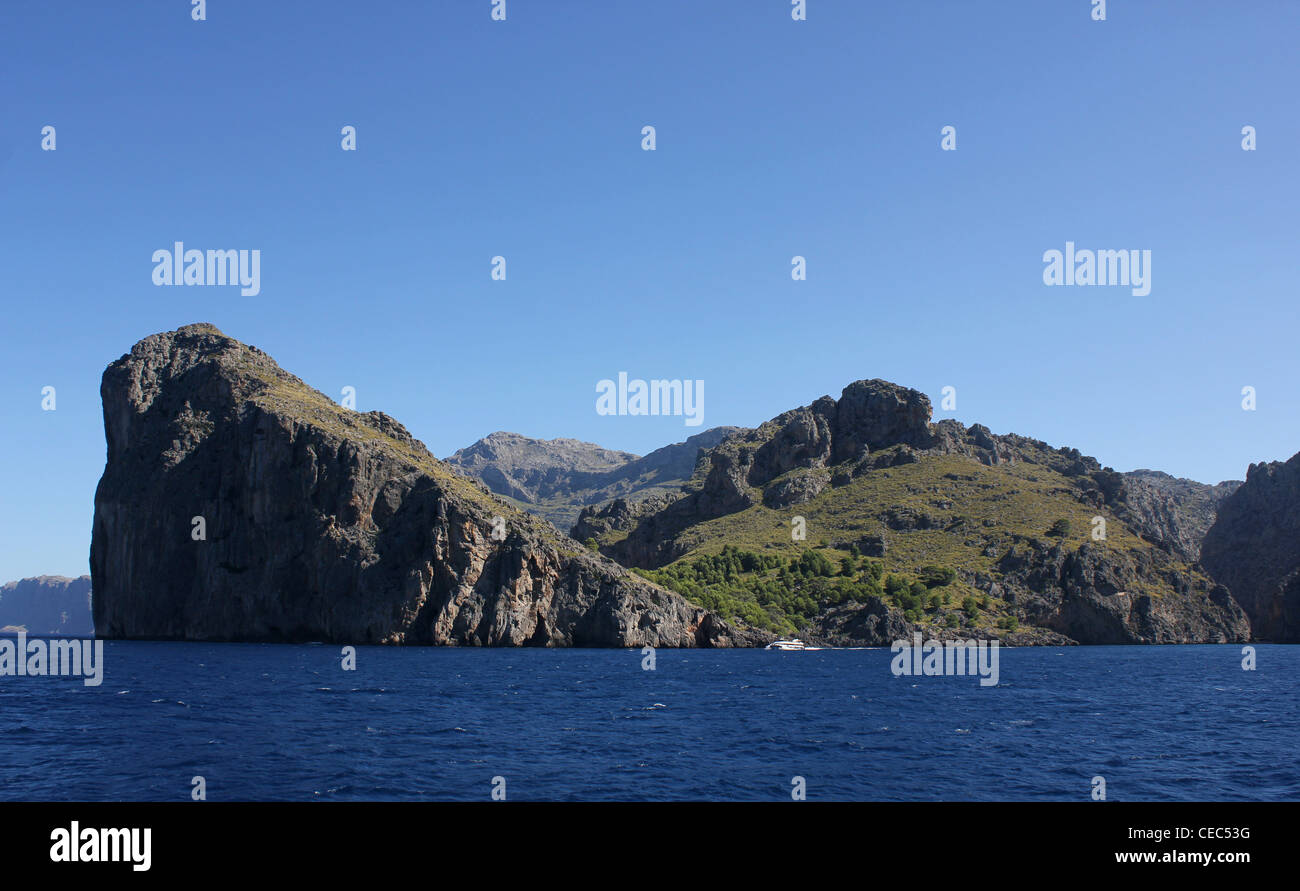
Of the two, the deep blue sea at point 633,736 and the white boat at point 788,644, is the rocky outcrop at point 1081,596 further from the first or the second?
the deep blue sea at point 633,736

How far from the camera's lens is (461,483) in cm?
18912

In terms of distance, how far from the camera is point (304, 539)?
172m

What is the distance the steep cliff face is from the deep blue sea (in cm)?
5883

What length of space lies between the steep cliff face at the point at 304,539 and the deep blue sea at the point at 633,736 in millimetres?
58830

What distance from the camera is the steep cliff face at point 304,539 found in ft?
524

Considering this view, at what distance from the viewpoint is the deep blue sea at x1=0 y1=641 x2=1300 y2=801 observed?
40.2 m

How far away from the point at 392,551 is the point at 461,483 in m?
27.6

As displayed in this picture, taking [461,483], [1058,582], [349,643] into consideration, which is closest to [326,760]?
[349,643]
